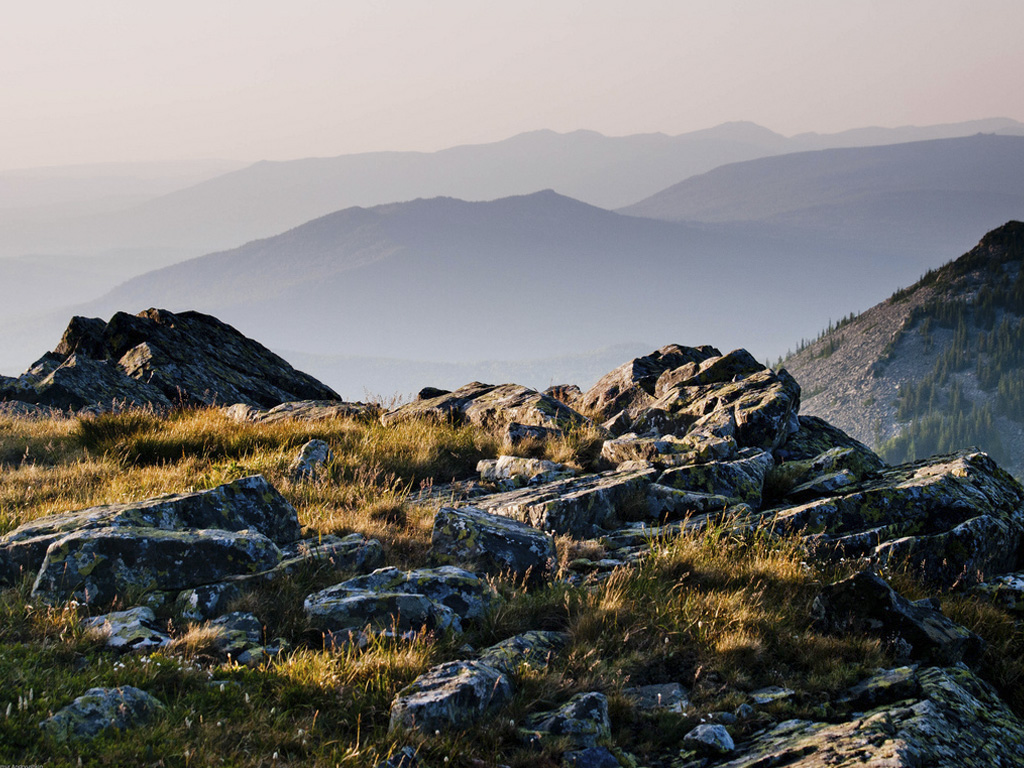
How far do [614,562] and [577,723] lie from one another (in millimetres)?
2616

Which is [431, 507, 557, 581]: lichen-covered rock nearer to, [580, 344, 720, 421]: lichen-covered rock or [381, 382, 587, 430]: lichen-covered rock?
[381, 382, 587, 430]: lichen-covered rock

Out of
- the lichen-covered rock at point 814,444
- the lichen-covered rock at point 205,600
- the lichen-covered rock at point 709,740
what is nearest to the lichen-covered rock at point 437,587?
the lichen-covered rock at point 205,600

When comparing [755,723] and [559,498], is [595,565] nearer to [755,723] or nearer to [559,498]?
[559,498]

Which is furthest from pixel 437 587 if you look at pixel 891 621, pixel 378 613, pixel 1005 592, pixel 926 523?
pixel 1005 592

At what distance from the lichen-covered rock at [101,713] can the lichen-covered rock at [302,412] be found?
8.93 meters

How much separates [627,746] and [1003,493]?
6.60 meters

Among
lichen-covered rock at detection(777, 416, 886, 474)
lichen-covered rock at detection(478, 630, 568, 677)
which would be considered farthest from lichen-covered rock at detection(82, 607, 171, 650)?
lichen-covered rock at detection(777, 416, 886, 474)

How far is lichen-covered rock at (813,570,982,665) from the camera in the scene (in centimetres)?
567

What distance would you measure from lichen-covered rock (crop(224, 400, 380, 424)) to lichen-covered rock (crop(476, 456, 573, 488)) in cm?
411

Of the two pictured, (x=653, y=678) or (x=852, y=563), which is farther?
(x=852, y=563)

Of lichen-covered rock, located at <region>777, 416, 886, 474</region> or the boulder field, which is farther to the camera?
lichen-covered rock, located at <region>777, 416, 886, 474</region>

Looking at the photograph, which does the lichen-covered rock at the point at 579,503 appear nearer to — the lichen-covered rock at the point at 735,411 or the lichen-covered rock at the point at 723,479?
the lichen-covered rock at the point at 723,479

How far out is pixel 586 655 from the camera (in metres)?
5.37

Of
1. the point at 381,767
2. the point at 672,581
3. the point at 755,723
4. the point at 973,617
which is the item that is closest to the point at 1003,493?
the point at 973,617
